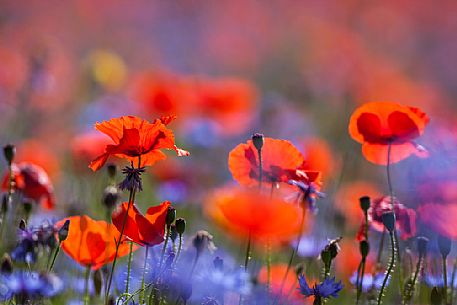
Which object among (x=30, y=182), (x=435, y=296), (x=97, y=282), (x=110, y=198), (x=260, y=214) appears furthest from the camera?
(x=30, y=182)

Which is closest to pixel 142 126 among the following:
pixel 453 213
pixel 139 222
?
pixel 139 222

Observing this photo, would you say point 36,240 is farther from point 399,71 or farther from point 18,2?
point 18,2

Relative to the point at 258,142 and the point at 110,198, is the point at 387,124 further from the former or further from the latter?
the point at 110,198

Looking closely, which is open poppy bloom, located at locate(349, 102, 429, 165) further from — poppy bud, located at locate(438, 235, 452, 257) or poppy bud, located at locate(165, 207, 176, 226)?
poppy bud, located at locate(165, 207, 176, 226)

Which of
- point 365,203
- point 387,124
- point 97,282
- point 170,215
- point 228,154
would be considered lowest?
point 97,282

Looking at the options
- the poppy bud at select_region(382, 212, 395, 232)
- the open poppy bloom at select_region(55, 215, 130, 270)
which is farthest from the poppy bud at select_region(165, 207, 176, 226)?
the poppy bud at select_region(382, 212, 395, 232)

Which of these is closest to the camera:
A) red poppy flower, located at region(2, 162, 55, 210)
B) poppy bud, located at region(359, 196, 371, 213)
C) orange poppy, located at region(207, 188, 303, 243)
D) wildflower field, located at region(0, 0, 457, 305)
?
orange poppy, located at region(207, 188, 303, 243)

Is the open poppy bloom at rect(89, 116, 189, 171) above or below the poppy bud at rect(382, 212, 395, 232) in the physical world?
above

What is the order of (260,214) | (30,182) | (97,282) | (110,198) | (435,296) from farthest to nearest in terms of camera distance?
(30,182) < (110,198) < (97,282) < (435,296) < (260,214)

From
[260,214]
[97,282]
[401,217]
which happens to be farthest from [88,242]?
[401,217]
